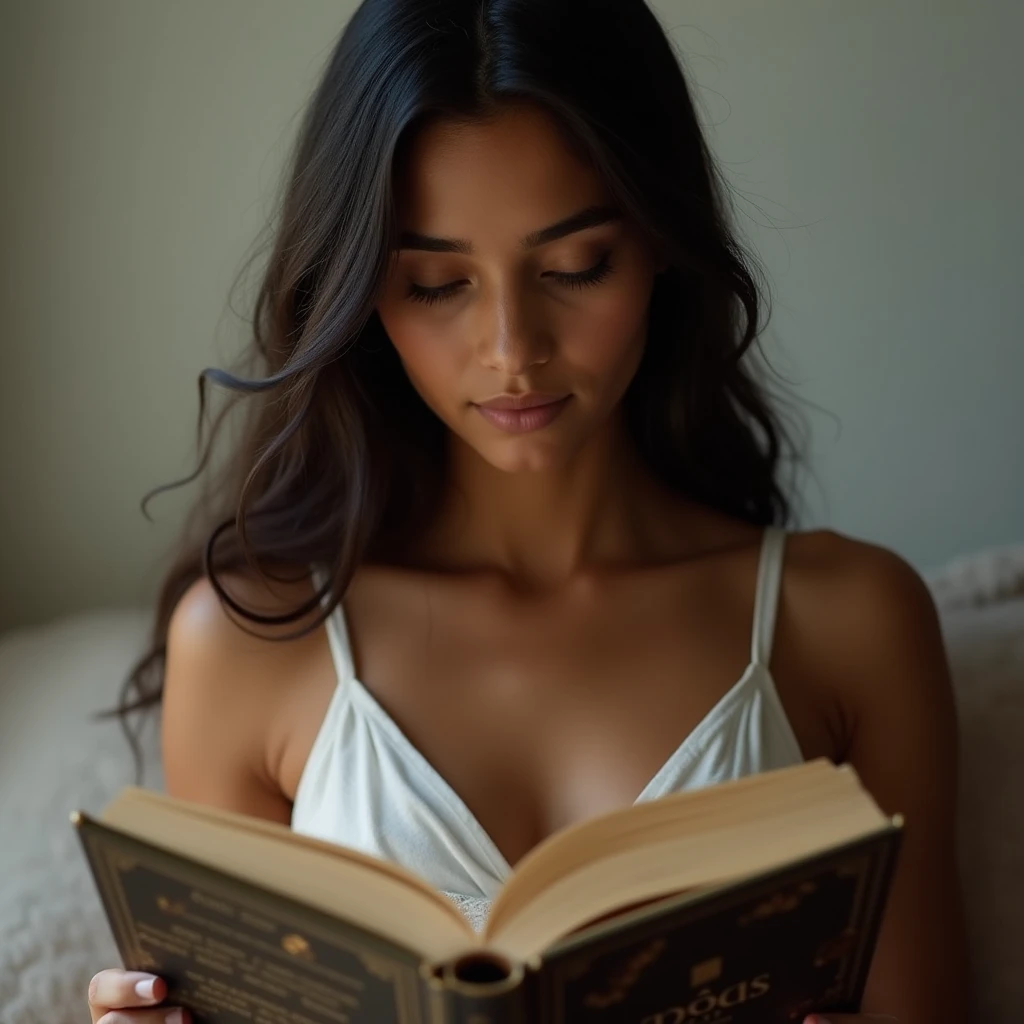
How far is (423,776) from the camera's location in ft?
3.13

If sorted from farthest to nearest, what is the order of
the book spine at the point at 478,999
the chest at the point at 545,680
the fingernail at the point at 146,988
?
the chest at the point at 545,680 < the fingernail at the point at 146,988 < the book spine at the point at 478,999

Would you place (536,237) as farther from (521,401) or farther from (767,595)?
(767,595)

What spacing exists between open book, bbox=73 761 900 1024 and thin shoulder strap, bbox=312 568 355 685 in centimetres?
36

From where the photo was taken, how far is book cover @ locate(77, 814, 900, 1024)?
0.58 metres

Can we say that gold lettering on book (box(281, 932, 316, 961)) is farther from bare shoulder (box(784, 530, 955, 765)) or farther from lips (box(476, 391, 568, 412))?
bare shoulder (box(784, 530, 955, 765))

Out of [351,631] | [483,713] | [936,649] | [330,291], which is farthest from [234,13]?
[936,649]

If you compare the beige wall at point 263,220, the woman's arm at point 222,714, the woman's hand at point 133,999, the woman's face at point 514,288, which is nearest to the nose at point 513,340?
the woman's face at point 514,288

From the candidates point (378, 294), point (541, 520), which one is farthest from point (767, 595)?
point (378, 294)

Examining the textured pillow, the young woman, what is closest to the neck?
the young woman

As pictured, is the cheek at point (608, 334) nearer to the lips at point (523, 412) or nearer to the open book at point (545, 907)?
the lips at point (523, 412)

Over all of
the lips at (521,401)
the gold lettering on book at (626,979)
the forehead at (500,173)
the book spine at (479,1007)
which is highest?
the forehead at (500,173)

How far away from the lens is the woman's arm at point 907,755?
0.97 meters

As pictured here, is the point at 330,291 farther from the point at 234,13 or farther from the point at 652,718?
the point at 234,13

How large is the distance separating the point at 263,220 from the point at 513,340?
557mm
